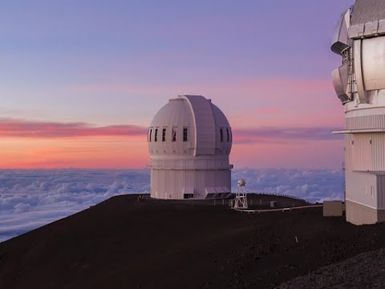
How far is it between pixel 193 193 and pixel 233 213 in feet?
29.5

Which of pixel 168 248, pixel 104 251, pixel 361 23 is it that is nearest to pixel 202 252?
pixel 168 248

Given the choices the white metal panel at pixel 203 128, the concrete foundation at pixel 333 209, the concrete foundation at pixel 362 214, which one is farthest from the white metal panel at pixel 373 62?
the white metal panel at pixel 203 128

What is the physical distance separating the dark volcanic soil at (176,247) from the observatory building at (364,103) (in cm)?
111

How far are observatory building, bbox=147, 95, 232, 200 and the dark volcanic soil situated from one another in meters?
2.51

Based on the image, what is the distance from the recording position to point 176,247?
2389 centimetres

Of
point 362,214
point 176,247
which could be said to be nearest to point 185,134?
point 176,247

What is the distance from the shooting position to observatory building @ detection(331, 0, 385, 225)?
21094mm

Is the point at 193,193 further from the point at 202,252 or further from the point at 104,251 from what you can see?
the point at 202,252

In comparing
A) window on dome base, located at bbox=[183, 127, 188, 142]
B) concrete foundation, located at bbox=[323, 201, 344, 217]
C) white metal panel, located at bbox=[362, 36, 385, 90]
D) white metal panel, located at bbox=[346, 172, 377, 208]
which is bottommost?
concrete foundation, located at bbox=[323, 201, 344, 217]

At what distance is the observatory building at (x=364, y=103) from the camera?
21094 millimetres

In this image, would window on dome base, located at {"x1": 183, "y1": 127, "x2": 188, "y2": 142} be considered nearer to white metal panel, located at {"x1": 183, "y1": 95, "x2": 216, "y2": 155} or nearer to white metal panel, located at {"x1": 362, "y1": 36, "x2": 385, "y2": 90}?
white metal panel, located at {"x1": 183, "y1": 95, "x2": 216, "y2": 155}

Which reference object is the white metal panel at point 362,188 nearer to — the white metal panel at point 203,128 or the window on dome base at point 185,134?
the white metal panel at point 203,128

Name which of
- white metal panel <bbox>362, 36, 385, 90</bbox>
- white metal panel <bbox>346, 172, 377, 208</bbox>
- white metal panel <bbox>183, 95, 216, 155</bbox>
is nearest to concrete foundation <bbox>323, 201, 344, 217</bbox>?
white metal panel <bbox>346, 172, 377, 208</bbox>

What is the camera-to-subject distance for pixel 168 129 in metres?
39.5
